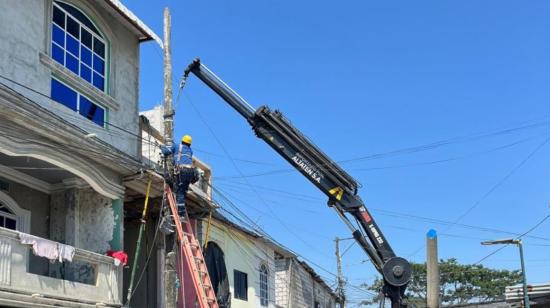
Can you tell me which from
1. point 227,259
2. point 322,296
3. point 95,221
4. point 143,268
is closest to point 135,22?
point 95,221

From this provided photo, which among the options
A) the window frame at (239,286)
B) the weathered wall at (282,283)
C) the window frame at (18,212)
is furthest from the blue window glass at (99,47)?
the weathered wall at (282,283)

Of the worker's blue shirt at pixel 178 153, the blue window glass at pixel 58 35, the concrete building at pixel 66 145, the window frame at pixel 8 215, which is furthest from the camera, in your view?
the blue window glass at pixel 58 35

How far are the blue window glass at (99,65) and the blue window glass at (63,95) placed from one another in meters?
1.20

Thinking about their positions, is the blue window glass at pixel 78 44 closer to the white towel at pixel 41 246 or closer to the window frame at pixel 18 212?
the window frame at pixel 18 212

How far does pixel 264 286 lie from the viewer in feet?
79.4

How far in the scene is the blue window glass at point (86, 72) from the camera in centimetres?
1472

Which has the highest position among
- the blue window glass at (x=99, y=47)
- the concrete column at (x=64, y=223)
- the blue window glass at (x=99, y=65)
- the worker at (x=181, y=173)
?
the blue window glass at (x=99, y=47)

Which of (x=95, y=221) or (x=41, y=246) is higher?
(x=95, y=221)

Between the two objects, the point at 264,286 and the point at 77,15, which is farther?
the point at 264,286

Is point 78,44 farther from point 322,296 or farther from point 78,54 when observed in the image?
point 322,296

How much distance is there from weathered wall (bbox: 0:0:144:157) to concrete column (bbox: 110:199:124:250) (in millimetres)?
1334

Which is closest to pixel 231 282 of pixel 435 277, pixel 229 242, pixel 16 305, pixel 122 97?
pixel 229 242

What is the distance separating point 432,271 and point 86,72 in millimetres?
10187

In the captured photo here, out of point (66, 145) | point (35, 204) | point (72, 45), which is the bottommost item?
point (35, 204)
